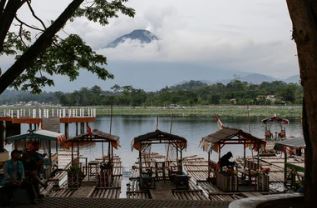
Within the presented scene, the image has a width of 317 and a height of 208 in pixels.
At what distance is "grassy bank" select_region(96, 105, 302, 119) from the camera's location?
113906 mm

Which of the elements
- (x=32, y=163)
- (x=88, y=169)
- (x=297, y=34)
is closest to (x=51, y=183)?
(x=88, y=169)

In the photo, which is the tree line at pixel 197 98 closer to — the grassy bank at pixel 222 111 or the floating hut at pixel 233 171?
the grassy bank at pixel 222 111

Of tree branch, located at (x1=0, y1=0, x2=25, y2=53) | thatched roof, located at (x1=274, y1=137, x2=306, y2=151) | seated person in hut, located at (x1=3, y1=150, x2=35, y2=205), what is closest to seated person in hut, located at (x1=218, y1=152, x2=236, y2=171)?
thatched roof, located at (x1=274, y1=137, x2=306, y2=151)

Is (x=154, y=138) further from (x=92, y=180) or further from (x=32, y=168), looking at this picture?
(x=32, y=168)

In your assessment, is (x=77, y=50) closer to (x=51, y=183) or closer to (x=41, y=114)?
(x=51, y=183)

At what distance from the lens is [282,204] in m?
6.13

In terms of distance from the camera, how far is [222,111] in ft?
414

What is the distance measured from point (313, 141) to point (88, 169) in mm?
18531

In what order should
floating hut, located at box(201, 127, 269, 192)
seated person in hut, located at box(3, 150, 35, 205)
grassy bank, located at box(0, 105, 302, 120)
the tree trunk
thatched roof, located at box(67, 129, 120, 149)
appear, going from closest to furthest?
the tree trunk, seated person in hut, located at box(3, 150, 35, 205), floating hut, located at box(201, 127, 269, 192), thatched roof, located at box(67, 129, 120, 149), grassy bank, located at box(0, 105, 302, 120)

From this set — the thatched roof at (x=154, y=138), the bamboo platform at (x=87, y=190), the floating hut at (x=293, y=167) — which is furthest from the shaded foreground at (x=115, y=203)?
the thatched roof at (x=154, y=138)

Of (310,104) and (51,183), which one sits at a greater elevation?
(310,104)

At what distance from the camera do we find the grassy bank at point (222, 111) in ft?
374

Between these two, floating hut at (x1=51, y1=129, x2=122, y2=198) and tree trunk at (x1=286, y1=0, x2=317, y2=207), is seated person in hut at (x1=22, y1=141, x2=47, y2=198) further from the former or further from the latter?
tree trunk at (x1=286, y1=0, x2=317, y2=207)

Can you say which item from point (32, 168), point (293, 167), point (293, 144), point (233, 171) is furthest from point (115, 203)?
point (293, 144)
